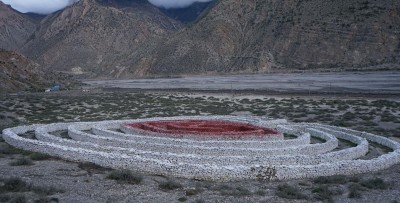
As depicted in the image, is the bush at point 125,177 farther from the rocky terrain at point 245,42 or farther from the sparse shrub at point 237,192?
the rocky terrain at point 245,42

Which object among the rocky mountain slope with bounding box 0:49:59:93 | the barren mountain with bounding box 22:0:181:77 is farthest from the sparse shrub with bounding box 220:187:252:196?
the barren mountain with bounding box 22:0:181:77

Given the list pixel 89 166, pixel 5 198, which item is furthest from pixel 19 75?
pixel 5 198

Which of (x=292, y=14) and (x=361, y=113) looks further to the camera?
(x=292, y=14)

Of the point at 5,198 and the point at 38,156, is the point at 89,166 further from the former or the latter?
the point at 5,198

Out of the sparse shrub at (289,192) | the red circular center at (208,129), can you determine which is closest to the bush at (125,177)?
the sparse shrub at (289,192)

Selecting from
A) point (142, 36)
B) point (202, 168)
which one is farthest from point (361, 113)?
point (142, 36)

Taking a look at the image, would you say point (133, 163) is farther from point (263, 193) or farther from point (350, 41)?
point (350, 41)

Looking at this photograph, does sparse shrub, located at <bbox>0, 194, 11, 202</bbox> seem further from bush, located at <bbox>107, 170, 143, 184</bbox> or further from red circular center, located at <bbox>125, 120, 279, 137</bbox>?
red circular center, located at <bbox>125, 120, 279, 137</bbox>
